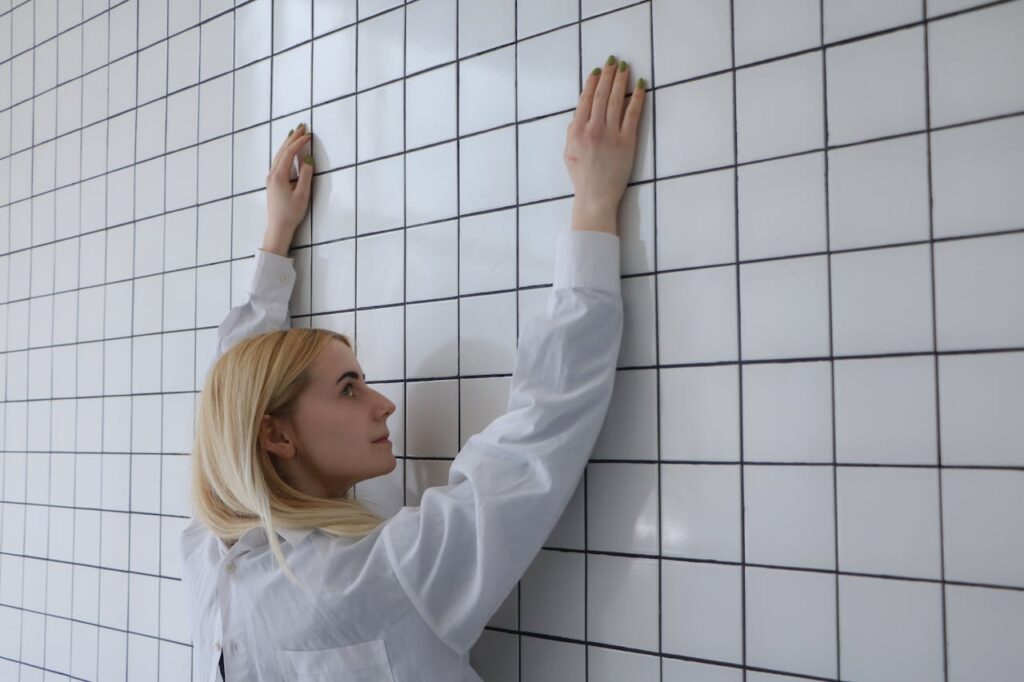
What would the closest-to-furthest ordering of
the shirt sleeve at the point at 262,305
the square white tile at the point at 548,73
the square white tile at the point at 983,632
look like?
1. the square white tile at the point at 983,632
2. the square white tile at the point at 548,73
3. the shirt sleeve at the point at 262,305

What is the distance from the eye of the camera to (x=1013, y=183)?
Answer: 37.6 inches

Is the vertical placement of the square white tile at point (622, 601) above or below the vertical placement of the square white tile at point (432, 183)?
below

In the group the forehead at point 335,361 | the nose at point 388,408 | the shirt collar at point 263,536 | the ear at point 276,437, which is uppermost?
the forehead at point 335,361

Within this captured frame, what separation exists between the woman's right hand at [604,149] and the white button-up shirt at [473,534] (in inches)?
1.7

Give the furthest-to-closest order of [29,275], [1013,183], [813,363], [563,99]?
1. [29,275]
2. [563,99]
3. [813,363]
4. [1013,183]

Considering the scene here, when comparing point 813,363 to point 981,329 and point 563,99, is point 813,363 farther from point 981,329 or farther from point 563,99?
point 563,99

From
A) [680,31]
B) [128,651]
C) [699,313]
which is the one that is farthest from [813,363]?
[128,651]

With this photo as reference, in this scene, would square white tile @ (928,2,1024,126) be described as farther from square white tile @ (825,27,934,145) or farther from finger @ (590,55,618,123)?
finger @ (590,55,618,123)

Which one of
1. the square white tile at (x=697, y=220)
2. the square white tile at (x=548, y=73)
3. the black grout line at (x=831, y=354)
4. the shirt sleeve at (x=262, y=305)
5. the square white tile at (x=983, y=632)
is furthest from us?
the shirt sleeve at (x=262, y=305)

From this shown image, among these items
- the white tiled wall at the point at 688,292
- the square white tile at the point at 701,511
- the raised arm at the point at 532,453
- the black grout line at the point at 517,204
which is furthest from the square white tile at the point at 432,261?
the square white tile at the point at 701,511

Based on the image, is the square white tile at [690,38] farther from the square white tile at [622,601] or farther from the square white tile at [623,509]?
the square white tile at [622,601]

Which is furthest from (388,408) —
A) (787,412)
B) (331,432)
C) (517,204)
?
(787,412)

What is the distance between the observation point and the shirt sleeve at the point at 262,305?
63.9 inches

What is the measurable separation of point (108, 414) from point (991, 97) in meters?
1.78
